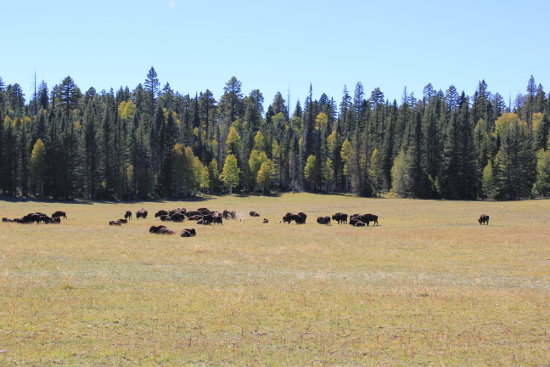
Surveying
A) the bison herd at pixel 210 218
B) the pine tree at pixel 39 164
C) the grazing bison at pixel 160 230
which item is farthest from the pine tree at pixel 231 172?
the grazing bison at pixel 160 230

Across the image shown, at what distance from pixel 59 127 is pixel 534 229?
298 feet

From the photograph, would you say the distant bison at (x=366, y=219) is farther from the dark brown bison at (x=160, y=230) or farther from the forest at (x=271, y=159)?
the forest at (x=271, y=159)

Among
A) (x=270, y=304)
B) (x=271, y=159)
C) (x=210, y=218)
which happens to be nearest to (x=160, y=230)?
(x=210, y=218)

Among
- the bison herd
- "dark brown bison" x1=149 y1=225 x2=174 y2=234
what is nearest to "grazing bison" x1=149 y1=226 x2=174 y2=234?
"dark brown bison" x1=149 y1=225 x2=174 y2=234

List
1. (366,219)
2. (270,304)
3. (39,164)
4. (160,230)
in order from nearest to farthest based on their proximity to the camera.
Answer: (270,304) < (160,230) < (366,219) < (39,164)

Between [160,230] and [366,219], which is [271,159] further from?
[160,230]

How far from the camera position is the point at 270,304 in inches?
602

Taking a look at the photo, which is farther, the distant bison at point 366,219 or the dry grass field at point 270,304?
the distant bison at point 366,219

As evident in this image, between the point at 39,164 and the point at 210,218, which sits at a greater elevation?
the point at 39,164

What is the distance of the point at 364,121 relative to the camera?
154375 millimetres

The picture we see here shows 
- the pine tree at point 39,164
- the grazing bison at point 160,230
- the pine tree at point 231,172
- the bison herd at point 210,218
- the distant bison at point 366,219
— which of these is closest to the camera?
the grazing bison at point 160,230

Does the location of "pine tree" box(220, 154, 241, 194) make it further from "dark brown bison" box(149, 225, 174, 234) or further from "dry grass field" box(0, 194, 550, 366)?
"dry grass field" box(0, 194, 550, 366)

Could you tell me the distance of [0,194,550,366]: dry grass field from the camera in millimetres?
10906

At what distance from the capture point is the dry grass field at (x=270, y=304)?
1091cm
